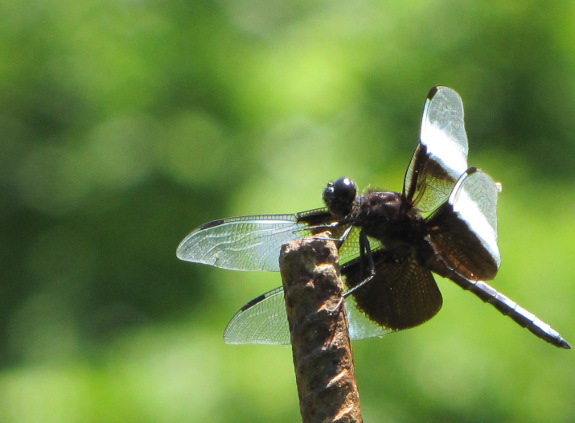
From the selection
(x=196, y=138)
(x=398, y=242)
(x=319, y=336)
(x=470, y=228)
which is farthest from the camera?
(x=196, y=138)

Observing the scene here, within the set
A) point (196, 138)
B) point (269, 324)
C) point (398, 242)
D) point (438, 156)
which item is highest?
point (196, 138)

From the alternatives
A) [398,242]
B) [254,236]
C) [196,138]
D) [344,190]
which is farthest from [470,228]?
[196,138]

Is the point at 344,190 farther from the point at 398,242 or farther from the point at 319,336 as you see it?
the point at 319,336

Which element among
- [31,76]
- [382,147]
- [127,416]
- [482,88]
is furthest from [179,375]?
[482,88]

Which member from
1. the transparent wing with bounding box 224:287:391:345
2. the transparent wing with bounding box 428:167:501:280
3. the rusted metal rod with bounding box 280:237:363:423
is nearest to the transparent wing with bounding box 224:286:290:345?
the transparent wing with bounding box 224:287:391:345

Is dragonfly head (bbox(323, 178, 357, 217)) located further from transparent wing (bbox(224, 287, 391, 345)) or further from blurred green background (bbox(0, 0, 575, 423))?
blurred green background (bbox(0, 0, 575, 423))

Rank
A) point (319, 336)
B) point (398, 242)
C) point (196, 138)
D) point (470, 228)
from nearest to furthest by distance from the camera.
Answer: point (319, 336) → point (470, 228) → point (398, 242) → point (196, 138)

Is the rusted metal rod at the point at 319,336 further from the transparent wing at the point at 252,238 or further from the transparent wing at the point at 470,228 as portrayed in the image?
the transparent wing at the point at 252,238

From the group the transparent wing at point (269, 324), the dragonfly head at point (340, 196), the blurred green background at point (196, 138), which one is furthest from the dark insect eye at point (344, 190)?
the blurred green background at point (196, 138)
